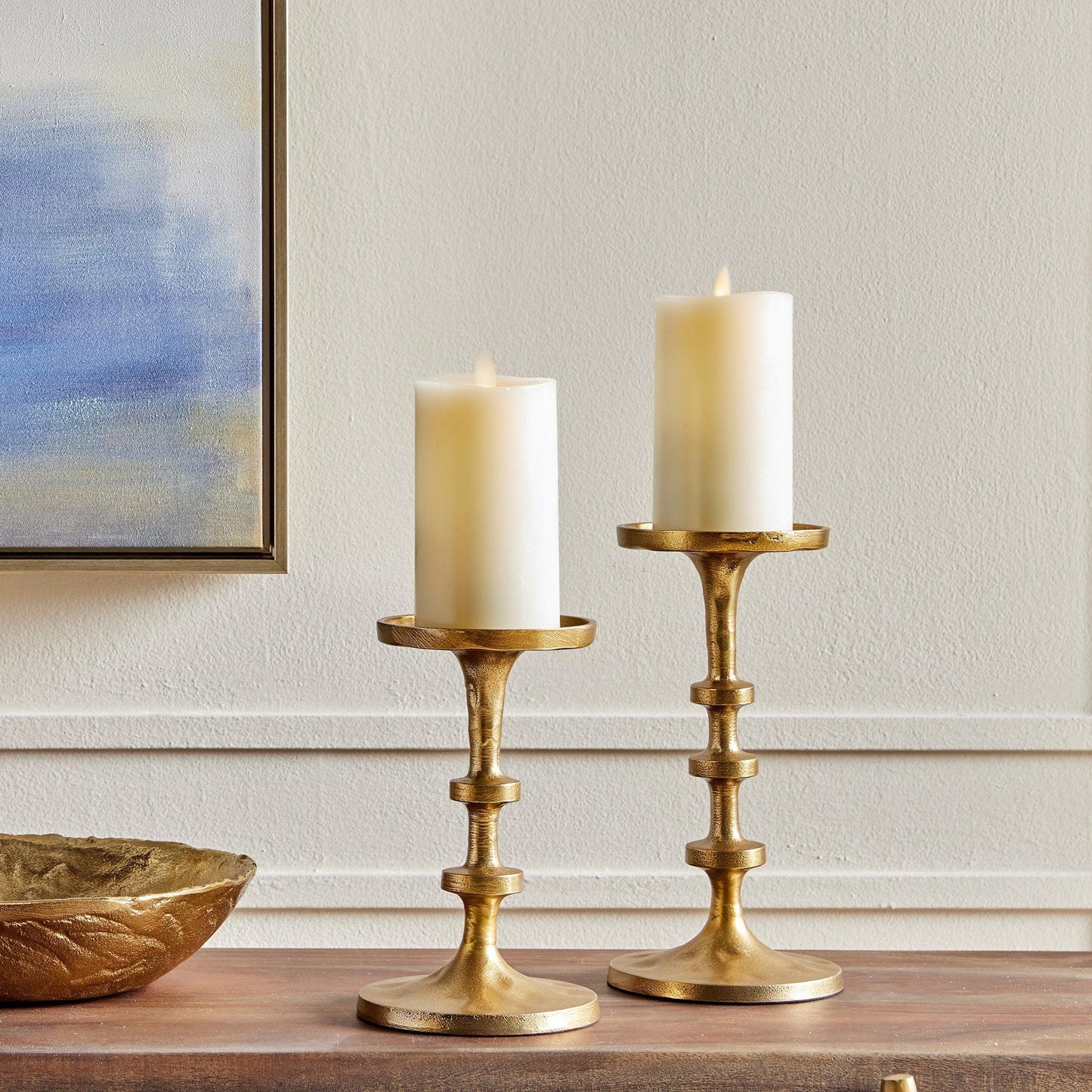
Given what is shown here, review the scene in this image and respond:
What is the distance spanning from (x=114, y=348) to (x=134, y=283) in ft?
0.17

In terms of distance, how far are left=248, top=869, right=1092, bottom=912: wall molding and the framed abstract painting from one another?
0.86 ft

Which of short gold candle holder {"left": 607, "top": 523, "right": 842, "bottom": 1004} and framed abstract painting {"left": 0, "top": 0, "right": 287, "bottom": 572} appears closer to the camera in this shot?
short gold candle holder {"left": 607, "top": 523, "right": 842, "bottom": 1004}

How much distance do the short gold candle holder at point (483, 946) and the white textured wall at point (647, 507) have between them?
1.20 ft

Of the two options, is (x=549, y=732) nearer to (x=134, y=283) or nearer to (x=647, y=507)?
(x=647, y=507)

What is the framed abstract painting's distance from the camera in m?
1.06

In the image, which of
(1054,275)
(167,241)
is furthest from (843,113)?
(167,241)

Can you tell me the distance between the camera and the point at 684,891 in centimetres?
111

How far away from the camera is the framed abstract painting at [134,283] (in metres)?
1.06

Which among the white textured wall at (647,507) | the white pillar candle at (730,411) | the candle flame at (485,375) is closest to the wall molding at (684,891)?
the white textured wall at (647,507)

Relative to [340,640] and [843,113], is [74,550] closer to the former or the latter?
[340,640]

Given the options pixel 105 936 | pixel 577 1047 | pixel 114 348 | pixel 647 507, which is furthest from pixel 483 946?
pixel 114 348

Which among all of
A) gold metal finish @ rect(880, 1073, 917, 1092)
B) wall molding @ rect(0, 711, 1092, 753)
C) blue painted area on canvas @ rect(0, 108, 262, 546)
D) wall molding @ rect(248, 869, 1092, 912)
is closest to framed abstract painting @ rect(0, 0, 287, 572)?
blue painted area on canvas @ rect(0, 108, 262, 546)

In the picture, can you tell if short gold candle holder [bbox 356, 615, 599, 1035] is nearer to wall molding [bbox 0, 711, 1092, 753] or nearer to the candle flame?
the candle flame

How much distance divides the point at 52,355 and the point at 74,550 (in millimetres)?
150
